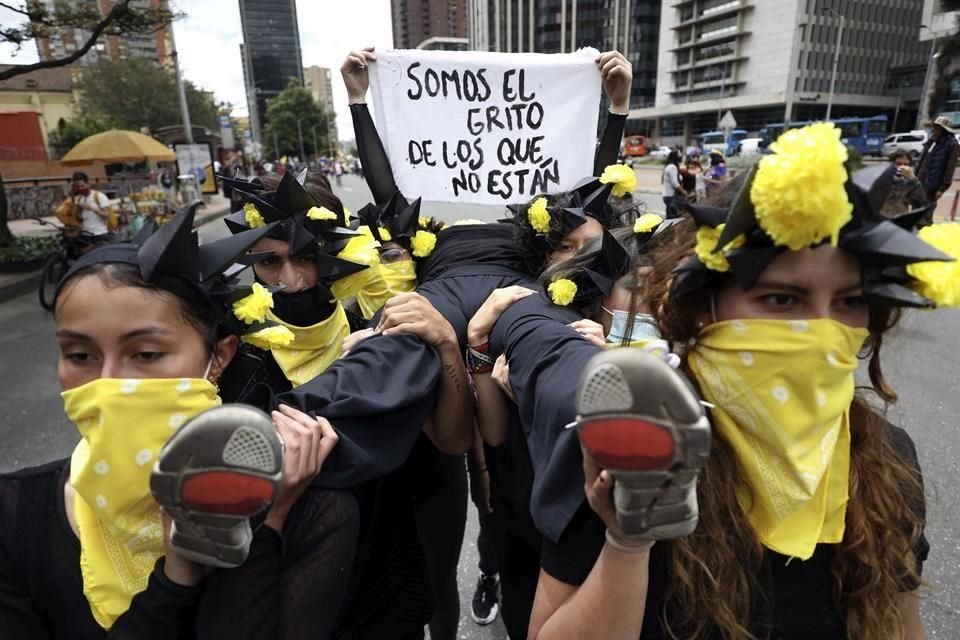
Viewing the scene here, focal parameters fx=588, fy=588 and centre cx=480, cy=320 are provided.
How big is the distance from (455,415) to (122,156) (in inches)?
632

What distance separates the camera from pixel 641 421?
0.64 metres

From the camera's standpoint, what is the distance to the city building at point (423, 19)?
120 metres

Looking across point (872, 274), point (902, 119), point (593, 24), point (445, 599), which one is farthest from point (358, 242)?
point (593, 24)

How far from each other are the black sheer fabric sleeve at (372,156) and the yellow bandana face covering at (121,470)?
5.93 ft

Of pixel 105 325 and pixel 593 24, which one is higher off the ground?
pixel 593 24

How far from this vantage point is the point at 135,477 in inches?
39.6

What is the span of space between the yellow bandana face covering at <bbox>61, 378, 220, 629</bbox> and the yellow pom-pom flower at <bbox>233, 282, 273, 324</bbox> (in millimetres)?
246

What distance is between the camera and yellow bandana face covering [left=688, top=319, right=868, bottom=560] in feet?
3.27

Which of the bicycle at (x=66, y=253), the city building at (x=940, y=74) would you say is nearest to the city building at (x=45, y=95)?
the bicycle at (x=66, y=253)

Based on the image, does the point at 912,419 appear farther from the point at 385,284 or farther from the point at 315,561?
the point at 315,561

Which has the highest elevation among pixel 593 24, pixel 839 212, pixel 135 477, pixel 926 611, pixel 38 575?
pixel 593 24

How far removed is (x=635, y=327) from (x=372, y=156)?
5.53ft

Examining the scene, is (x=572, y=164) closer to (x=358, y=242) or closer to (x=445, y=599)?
(x=358, y=242)

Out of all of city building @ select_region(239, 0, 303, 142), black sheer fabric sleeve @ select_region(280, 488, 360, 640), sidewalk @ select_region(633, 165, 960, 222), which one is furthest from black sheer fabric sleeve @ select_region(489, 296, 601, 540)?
city building @ select_region(239, 0, 303, 142)
